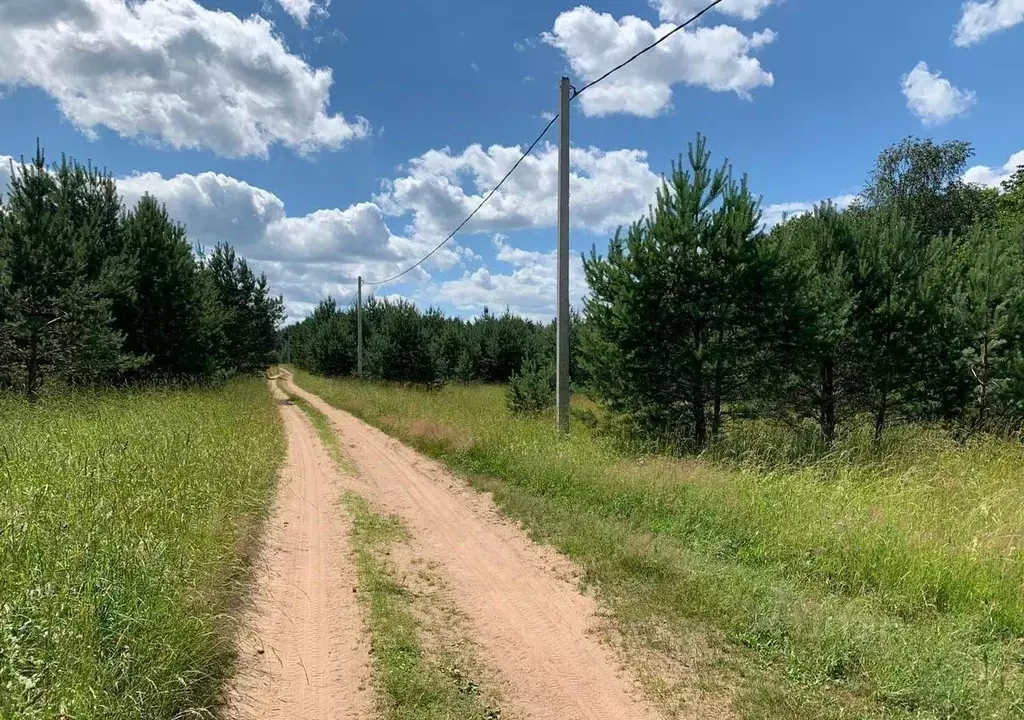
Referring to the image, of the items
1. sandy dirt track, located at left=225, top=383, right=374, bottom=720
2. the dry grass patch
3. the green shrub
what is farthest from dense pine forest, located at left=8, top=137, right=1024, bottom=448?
sandy dirt track, located at left=225, top=383, right=374, bottom=720

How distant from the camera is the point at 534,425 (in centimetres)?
1245

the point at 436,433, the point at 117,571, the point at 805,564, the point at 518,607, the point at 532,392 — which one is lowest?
the point at 518,607

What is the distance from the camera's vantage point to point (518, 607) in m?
4.43

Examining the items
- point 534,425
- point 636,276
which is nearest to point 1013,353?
point 636,276

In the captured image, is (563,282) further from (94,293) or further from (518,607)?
(94,293)

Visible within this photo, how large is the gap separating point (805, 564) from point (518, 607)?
2691mm

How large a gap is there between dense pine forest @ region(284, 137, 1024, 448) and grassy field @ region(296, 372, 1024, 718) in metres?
1.61

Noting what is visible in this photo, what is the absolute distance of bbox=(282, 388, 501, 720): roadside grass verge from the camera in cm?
309

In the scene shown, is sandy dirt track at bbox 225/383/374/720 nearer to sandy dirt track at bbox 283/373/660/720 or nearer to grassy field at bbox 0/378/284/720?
grassy field at bbox 0/378/284/720

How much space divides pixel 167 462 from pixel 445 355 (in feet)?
95.1

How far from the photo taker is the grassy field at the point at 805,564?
10.7 feet

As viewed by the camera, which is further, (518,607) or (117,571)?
(518,607)

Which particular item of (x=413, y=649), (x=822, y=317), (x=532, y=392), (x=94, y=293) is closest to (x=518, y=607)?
(x=413, y=649)

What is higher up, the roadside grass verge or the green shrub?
the green shrub
